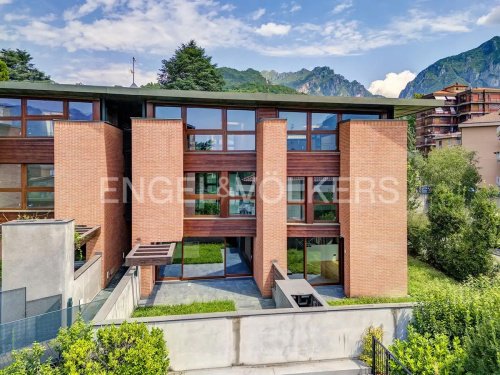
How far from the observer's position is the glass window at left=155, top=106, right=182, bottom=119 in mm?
12938

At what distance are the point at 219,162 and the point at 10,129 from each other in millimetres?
8228

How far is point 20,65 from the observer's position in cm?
4750

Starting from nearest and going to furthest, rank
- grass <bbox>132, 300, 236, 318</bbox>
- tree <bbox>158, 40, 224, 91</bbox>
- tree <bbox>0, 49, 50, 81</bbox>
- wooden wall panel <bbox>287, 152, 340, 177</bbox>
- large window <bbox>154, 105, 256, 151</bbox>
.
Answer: grass <bbox>132, 300, 236, 318</bbox>
large window <bbox>154, 105, 256, 151</bbox>
wooden wall panel <bbox>287, 152, 340, 177</bbox>
tree <bbox>0, 49, 50, 81</bbox>
tree <bbox>158, 40, 224, 91</bbox>

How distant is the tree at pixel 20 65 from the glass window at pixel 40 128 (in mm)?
42212

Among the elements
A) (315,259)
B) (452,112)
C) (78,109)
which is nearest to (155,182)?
(78,109)

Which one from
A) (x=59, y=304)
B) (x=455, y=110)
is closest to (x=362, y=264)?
(x=59, y=304)

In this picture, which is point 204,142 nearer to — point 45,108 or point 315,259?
point 45,108

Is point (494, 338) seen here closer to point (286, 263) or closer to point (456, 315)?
point (456, 315)

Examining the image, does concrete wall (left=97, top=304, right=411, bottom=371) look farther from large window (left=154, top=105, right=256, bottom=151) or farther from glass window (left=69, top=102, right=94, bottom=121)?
glass window (left=69, top=102, right=94, bottom=121)

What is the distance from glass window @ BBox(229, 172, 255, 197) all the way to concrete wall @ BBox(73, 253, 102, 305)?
566cm

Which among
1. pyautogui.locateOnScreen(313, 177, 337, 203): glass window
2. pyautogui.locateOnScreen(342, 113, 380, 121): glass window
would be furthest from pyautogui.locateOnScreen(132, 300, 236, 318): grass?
pyautogui.locateOnScreen(342, 113, 380, 121): glass window

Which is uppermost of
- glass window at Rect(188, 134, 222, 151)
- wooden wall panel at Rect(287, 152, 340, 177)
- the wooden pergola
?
glass window at Rect(188, 134, 222, 151)

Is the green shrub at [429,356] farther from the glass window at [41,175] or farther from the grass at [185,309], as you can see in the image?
the glass window at [41,175]

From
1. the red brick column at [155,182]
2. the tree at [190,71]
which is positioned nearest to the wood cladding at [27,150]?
the red brick column at [155,182]
